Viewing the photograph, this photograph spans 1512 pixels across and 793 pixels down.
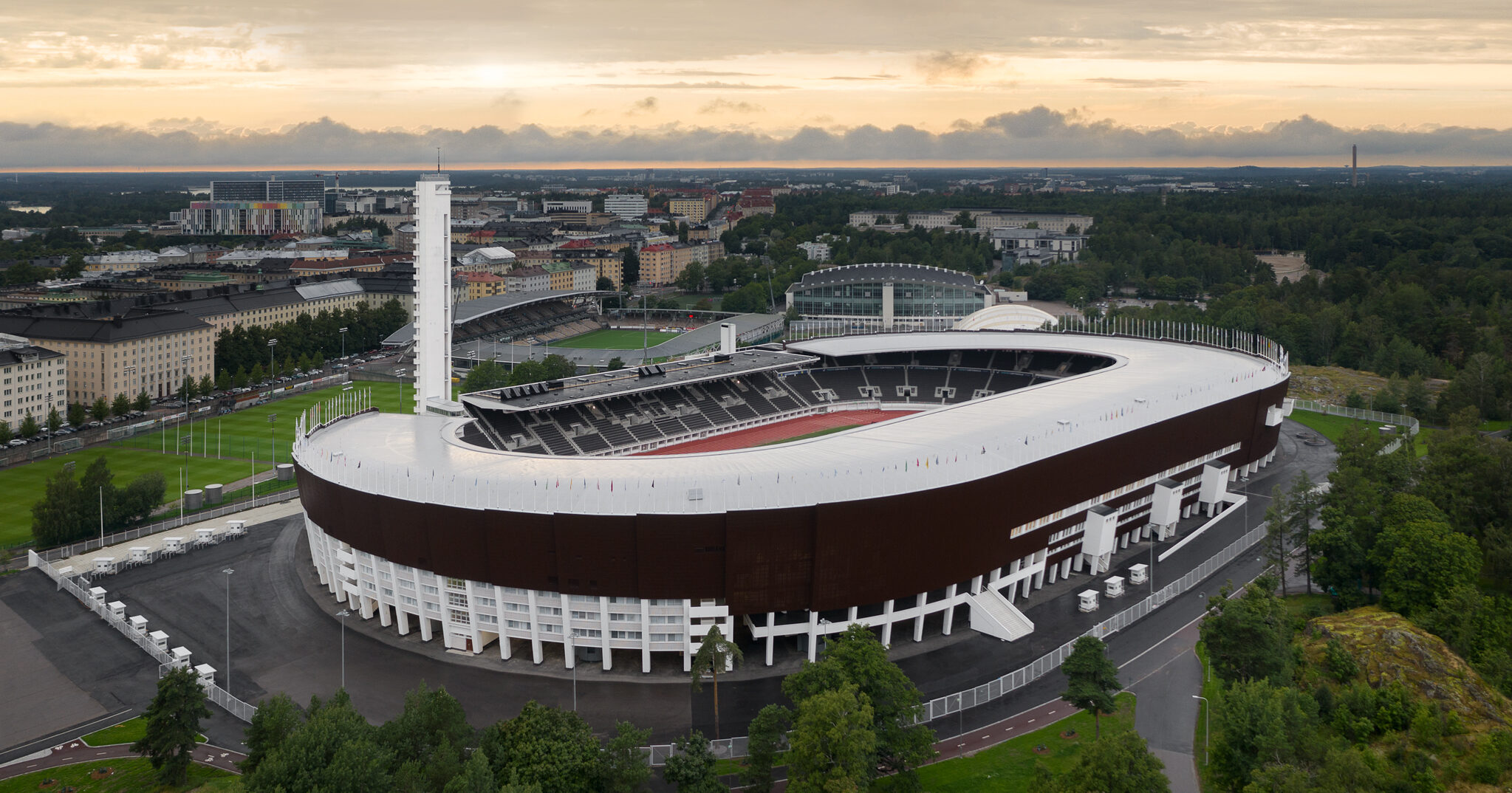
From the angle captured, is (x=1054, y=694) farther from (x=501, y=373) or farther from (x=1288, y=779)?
(x=501, y=373)

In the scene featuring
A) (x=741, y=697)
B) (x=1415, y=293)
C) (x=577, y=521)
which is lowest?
(x=741, y=697)

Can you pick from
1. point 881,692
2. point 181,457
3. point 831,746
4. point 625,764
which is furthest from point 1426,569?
point 181,457

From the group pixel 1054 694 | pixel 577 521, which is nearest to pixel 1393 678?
pixel 1054 694

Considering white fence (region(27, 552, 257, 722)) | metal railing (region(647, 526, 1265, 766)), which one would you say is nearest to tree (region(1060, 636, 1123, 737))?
metal railing (region(647, 526, 1265, 766))

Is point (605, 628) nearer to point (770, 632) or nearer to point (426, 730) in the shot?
point (770, 632)

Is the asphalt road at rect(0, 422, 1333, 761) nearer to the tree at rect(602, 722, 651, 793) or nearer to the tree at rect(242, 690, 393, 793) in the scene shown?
the tree at rect(602, 722, 651, 793)

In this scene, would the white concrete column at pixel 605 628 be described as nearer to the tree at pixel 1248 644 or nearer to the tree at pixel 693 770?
the tree at pixel 693 770
